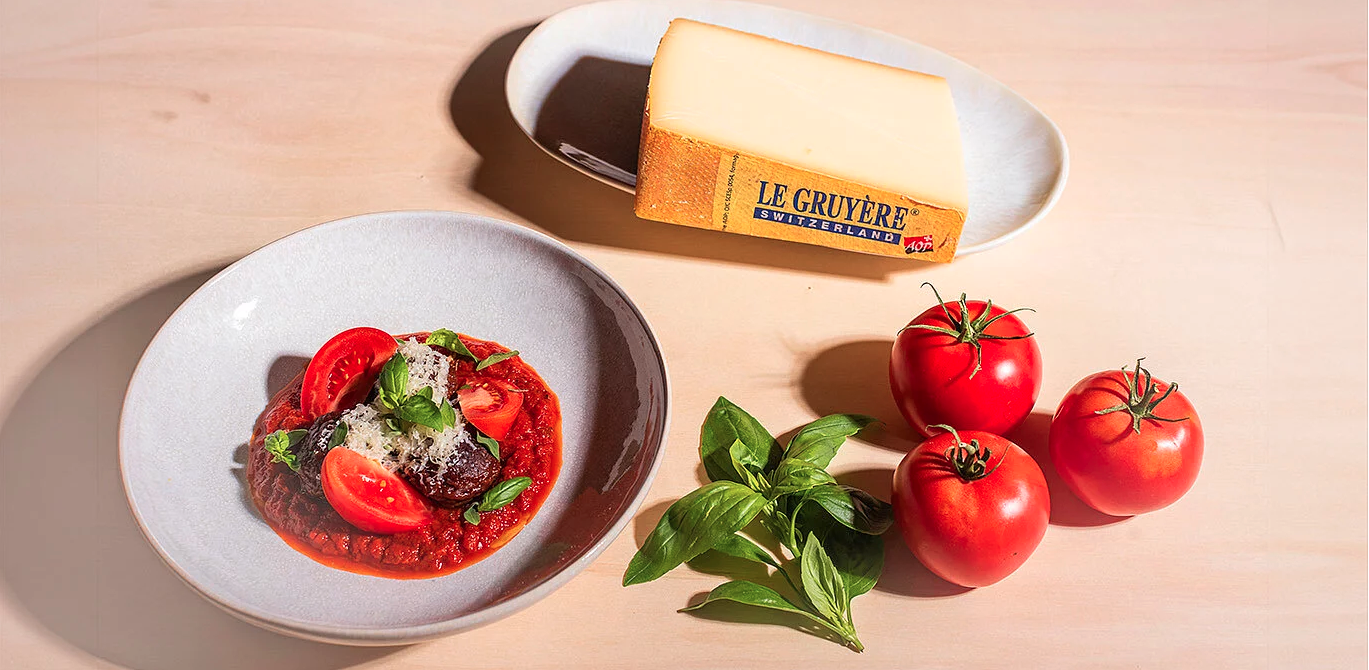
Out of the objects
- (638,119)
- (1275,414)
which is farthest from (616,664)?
(1275,414)

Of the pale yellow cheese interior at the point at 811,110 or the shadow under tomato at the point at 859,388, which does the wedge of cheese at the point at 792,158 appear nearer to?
the pale yellow cheese interior at the point at 811,110

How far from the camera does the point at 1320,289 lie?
1575mm

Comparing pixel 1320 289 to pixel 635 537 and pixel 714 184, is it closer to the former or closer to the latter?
pixel 714 184

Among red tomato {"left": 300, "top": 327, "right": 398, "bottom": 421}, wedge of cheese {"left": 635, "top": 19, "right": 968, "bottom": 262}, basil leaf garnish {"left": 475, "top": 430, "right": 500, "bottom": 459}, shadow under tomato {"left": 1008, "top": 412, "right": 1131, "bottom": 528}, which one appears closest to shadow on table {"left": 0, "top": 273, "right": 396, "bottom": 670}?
red tomato {"left": 300, "top": 327, "right": 398, "bottom": 421}

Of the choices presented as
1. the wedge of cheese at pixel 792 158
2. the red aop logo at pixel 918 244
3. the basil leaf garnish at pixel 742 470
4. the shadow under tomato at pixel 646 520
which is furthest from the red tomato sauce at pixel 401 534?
the red aop logo at pixel 918 244

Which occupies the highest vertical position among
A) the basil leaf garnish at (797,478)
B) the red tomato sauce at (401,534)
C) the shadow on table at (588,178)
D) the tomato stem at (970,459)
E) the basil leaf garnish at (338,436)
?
the shadow on table at (588,178)

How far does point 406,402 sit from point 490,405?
0.38ft

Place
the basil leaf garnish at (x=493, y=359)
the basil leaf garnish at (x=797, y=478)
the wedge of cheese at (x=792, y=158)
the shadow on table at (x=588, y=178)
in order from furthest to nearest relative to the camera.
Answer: the shadow on table at (x=588, y=178), the wedge of cheese at (x=792, y=158), the basil leaf garnish at (x=493, y=359), the basil leaf garnish at (x=797, y=478)

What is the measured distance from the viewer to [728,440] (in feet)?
3.92

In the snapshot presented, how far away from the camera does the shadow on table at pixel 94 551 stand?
1.08m

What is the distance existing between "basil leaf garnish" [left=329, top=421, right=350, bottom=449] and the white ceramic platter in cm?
58

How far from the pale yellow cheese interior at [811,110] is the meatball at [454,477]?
546 millimetres

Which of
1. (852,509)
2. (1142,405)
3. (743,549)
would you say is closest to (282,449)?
(743,549)

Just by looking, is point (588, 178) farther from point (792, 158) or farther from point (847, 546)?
point (847, 546)
